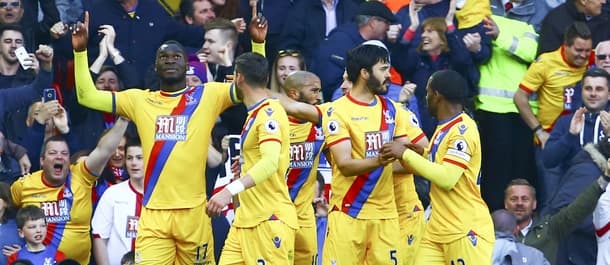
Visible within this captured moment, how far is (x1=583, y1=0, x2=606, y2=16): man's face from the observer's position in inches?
834

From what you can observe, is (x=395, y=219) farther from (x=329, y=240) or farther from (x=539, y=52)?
(x=539, y=52)

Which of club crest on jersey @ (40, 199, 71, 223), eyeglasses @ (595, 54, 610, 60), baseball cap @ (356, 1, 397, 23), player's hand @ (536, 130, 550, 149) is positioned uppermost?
baseball cap @ (356, 1, 397, 23)

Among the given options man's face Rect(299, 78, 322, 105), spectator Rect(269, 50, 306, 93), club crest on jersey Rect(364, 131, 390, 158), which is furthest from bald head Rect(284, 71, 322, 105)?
spectator Rect(269, 50, 306, 93)

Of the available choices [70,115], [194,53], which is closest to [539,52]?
[194,53]

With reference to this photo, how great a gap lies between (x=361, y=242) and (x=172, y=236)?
1.66 metres

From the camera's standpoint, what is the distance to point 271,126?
16.0 meters

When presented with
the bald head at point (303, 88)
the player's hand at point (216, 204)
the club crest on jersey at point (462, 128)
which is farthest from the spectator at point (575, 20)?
the player's hand at point (216, 204)

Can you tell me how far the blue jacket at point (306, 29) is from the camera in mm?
21109

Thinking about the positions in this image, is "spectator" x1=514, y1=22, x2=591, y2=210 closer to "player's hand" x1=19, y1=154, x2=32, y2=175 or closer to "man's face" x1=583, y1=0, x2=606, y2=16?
"man's face" x1=583, y1=0, x2=606, y2=16

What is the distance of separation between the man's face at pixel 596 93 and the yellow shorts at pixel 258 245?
15.8 feet

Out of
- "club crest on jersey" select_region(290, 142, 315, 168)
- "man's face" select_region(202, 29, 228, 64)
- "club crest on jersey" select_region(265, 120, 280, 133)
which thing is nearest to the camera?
"club crest on jersey" select_region(265, 120, 280, 133)

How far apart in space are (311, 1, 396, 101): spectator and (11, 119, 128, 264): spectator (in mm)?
3076

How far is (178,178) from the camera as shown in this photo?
16.6 metres

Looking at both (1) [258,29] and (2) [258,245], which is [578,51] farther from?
(2) [258,245]
